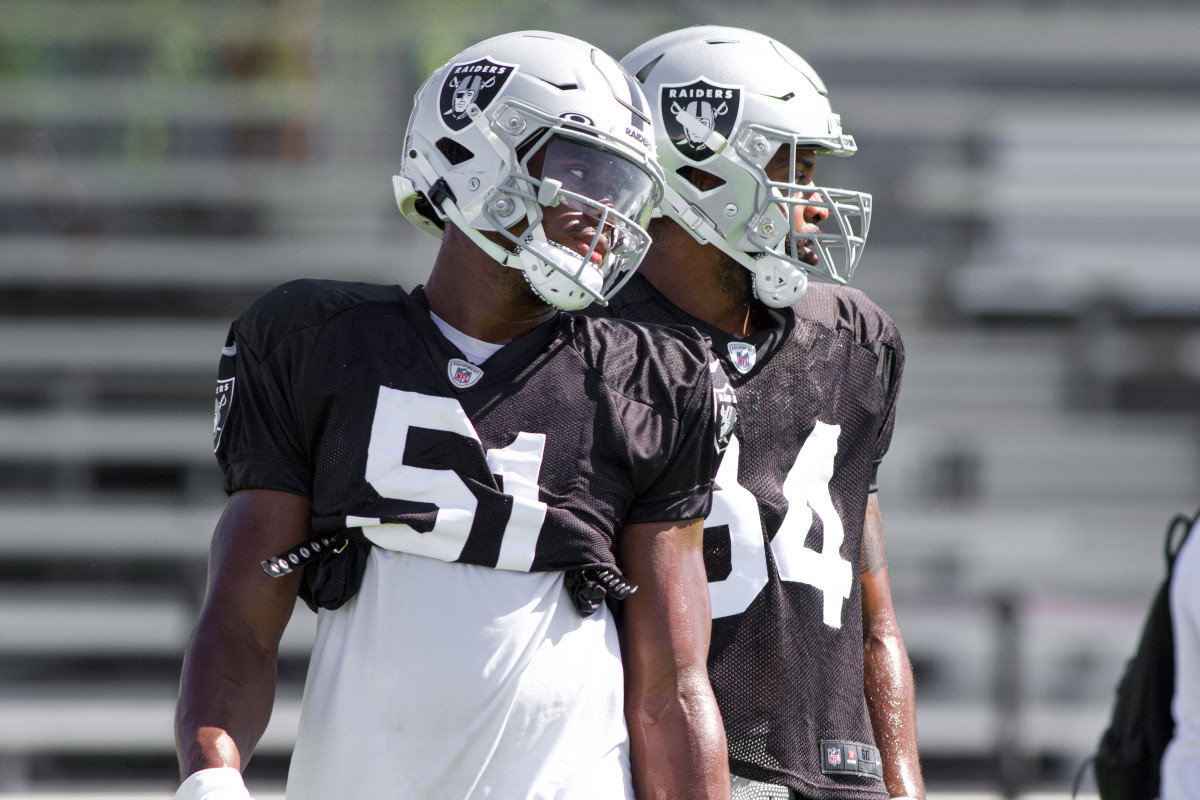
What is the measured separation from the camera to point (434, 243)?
6164 mm

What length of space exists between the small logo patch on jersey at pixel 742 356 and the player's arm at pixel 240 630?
0.73m

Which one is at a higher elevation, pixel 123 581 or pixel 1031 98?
pixel 1031 98

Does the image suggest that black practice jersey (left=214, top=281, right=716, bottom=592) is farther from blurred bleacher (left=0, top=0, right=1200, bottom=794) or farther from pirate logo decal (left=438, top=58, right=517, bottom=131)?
blurred bleacher (left=0, top=0, right=1200, bottom=794)

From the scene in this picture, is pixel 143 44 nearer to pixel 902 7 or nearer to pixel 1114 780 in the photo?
pixel 902 7

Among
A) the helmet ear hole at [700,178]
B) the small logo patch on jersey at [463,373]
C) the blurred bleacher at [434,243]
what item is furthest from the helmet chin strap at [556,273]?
the blurred bleacher at [434,243]

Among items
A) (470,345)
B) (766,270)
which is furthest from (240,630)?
(766,270)

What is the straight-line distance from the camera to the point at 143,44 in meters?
6.19

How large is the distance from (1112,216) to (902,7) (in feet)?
4.49

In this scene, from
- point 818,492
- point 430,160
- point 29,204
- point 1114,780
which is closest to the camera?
point 430,160

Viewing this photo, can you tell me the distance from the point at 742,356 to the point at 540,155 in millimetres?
534

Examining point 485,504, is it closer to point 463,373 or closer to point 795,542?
point 463,373

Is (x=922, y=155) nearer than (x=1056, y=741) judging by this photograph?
No

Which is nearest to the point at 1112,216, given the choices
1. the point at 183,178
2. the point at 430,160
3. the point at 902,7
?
the point at 902,7

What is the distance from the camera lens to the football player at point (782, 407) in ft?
6.47
